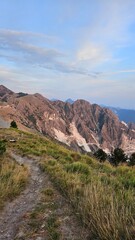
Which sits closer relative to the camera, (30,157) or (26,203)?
(26,203)

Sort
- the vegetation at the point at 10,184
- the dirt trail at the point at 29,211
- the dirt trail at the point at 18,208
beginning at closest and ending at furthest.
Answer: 1. the dirt trail at the point at 29,211
2. the dirt trail at the point at 18,208
3. the vegetation at the point at 10,184

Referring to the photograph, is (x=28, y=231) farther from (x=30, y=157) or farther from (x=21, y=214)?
(x=30, y=157)

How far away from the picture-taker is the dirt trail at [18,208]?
6.77 metres

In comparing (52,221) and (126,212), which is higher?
(126,212)

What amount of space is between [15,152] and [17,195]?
38.2 ft

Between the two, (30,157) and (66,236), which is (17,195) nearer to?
(66,236)

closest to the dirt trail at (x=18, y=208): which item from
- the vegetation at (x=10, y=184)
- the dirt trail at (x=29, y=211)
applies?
the dirt trail at (x=29, y=211)

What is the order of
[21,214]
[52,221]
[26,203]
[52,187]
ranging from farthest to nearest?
[52,187] → [26,203] → [21,214] → [52,221]

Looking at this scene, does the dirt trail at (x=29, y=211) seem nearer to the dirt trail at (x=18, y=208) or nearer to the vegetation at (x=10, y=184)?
the dirt trail at (x=18, y=208)

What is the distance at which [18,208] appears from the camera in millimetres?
8305

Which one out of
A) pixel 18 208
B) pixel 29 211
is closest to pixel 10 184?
pixel 18 208

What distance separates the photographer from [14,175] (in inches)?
418

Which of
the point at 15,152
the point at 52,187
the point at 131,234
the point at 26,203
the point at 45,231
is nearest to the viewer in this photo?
the point at 131,234

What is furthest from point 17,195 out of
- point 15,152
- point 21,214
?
point 15,152
